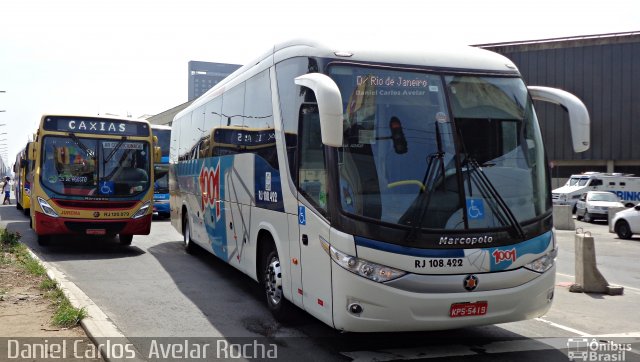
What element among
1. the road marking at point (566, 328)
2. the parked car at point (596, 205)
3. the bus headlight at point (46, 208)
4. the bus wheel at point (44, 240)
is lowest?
the parked car at point (596, 205)

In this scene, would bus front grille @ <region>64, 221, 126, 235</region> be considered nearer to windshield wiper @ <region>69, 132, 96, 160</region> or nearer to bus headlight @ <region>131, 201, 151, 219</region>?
bus headlight @ <region>131, 201, 151, 219</region>

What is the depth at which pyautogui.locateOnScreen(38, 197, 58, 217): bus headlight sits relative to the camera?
12516mm

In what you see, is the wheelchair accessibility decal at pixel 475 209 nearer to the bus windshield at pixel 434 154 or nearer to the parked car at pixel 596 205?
the bus windshield at pixel 434 154

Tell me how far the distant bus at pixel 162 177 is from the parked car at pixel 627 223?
57.1ft

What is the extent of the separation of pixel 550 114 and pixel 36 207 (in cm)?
4500

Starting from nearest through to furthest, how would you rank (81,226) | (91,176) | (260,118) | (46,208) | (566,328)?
1. (566,328)
2. (260,118)
3. (46,208)
4. (81,226)
5. (91,176)

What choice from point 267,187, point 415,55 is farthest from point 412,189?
point 267,187

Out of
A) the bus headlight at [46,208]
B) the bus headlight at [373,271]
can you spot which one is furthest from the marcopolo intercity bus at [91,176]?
the bus headlight at [373,271]

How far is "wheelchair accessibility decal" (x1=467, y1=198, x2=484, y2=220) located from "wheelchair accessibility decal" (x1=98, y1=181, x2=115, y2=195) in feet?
30.7

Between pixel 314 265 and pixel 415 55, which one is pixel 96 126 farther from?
pixel 415 55

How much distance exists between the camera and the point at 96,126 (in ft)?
43.1

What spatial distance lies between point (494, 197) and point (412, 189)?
0.85 m

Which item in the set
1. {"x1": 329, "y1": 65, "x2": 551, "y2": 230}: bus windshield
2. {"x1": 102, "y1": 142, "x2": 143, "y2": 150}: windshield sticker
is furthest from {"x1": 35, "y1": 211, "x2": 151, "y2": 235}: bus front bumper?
{"x1": 329, "y1": 65, "x2": 551, "y2": 230}: bus windshield

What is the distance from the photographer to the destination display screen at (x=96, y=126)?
12.8 m
